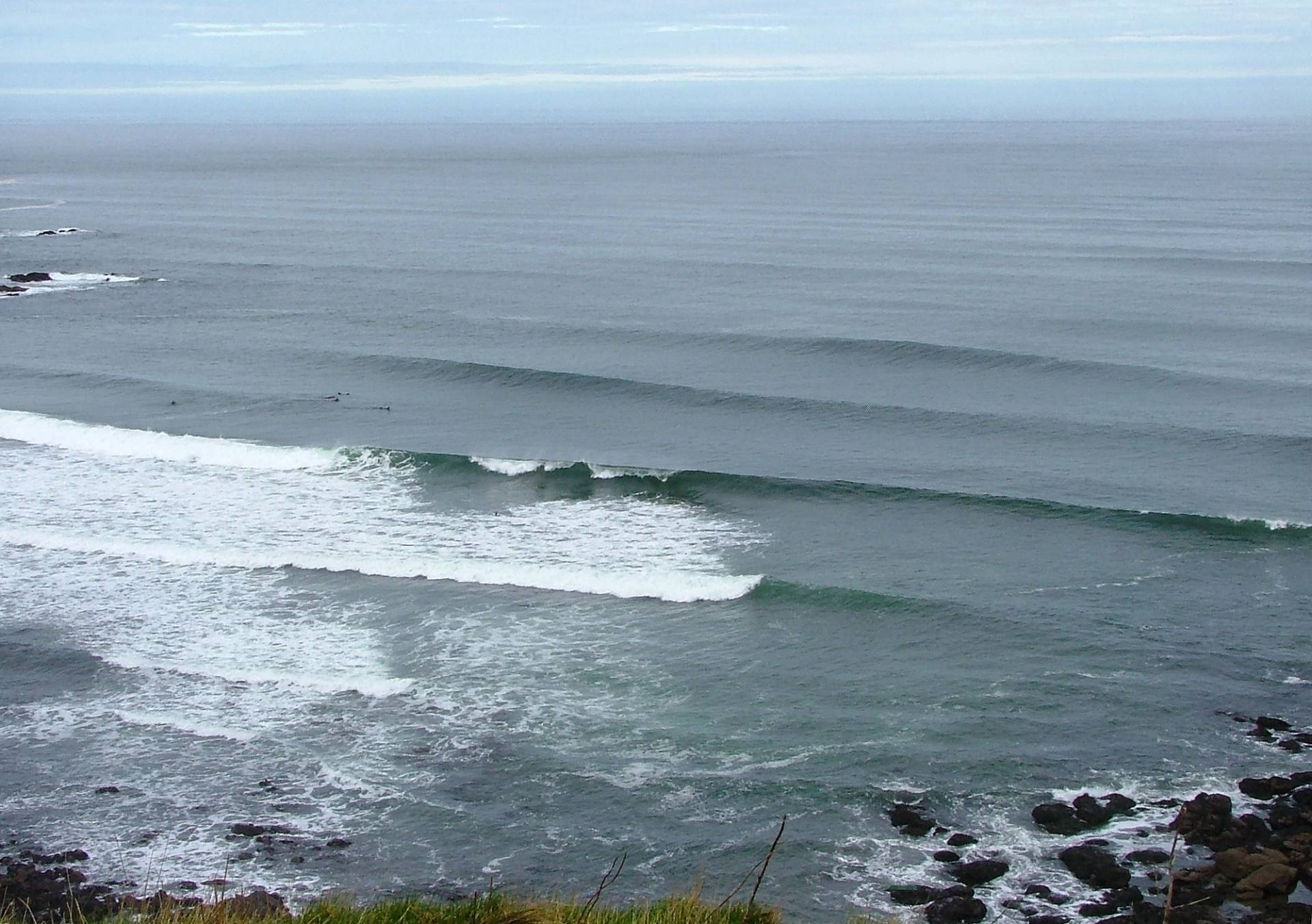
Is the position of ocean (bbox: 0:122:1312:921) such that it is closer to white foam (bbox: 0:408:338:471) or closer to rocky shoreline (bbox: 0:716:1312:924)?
white foam (bbox: 0:408:338:471)

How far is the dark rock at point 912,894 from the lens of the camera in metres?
17.5

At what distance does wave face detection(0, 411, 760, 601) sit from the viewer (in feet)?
96.9

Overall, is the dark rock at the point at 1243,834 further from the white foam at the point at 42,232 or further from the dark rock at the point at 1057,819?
the white foam at the point at 42,232

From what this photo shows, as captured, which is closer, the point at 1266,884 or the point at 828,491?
the point at 1266,884

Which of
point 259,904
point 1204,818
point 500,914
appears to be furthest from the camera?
point 1204,818

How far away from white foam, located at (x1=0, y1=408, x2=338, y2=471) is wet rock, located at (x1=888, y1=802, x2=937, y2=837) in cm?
2311

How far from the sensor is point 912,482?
1361 inches

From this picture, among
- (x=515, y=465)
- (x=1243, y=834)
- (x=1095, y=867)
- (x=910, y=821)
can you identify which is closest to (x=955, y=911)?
(x=910, y=821)

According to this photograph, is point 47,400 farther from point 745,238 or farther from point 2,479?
point 745,238

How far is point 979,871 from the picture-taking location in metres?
18.0

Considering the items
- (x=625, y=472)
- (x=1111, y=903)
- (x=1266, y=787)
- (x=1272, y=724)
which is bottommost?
(x=1111, y=903)

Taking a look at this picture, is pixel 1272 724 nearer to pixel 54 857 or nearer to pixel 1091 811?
pixel 1091 811

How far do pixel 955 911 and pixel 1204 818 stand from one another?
468 cm

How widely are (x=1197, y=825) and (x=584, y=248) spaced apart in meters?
63.1
